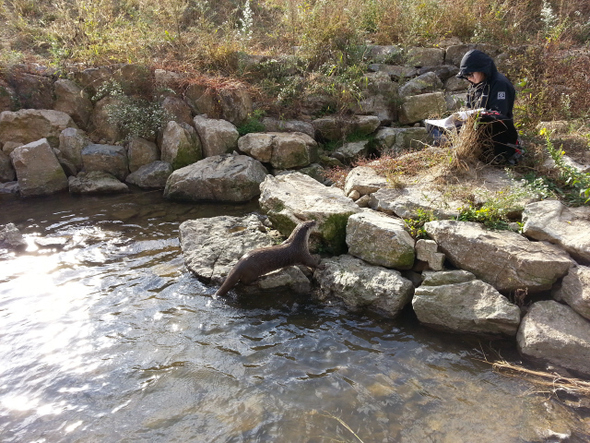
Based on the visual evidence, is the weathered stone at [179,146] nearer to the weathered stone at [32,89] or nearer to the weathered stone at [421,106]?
the weathered stone at [32,89]

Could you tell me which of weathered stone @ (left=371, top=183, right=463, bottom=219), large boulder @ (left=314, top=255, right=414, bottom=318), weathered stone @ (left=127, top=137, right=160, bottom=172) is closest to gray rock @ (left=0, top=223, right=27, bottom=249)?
weathered stone @ (left=127, top=137, right=160, bottom=172)

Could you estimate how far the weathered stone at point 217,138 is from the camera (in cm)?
938

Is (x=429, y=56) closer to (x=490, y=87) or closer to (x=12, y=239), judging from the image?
(x=490, y=87)

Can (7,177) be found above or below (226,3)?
below

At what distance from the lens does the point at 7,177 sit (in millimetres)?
9031

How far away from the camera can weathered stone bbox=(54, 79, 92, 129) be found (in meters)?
9.93

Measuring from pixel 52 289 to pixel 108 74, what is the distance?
7274 mm

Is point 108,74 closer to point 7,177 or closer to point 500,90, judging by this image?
point 7,177

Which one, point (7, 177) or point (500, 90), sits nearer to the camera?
point (500, 90)

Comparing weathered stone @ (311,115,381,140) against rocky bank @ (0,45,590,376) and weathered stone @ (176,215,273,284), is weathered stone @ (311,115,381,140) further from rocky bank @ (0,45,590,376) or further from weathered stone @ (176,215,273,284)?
weathered stone @ (176,215,273,284)

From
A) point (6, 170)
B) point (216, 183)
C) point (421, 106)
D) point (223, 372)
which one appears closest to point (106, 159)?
point (6, 170)

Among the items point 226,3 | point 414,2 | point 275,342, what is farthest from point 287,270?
point 226,3

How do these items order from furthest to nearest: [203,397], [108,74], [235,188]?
[108,74] → [235,188] → [203,397]

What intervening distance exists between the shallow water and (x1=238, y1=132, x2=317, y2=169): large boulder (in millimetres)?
4311
